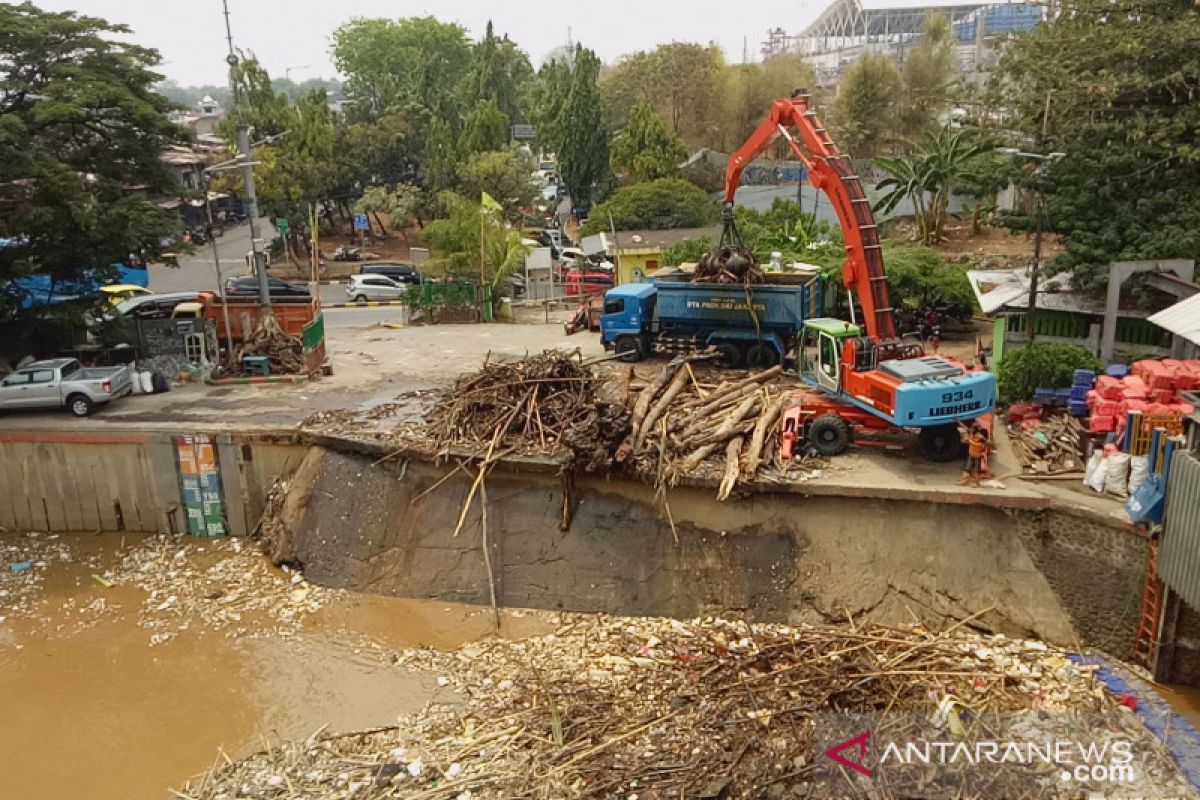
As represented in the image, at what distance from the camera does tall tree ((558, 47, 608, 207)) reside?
48125 millimetres

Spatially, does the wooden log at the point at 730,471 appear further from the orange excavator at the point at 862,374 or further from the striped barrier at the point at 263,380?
the striped barrier at the point at 263,380

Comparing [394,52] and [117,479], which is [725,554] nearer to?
[117,479]

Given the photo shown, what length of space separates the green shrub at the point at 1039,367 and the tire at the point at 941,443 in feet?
8.84

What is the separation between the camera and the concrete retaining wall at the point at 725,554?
43.6 ft

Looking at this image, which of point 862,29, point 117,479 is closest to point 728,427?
point 117,479

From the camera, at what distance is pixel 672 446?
15320 millimetres

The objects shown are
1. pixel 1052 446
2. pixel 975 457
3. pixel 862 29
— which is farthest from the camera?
pixel 862 29

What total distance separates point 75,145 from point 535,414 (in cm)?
1293

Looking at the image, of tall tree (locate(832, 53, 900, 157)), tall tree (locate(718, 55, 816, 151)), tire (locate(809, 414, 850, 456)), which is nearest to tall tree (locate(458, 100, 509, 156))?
tall tree (locate(718, 55, 816, 151))

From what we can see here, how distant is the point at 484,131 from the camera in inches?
1869

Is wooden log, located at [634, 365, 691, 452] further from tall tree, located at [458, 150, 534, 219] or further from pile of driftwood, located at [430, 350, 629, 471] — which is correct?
tall tree, located at [458, 150, 534, 219]

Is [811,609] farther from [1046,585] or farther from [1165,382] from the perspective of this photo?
[1165,382]

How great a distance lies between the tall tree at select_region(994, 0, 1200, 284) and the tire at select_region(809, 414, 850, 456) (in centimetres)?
684

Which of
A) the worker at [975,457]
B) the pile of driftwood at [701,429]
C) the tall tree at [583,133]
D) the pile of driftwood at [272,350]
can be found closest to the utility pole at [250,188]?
the pile of driftwood at [272,350]
